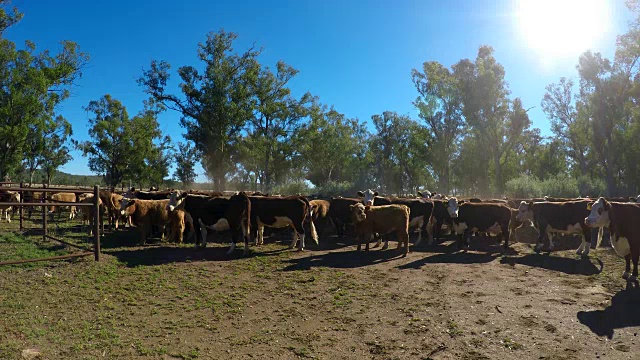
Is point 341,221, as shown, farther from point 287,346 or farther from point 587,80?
point 587,80

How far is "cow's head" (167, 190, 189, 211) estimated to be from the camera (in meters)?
14.4

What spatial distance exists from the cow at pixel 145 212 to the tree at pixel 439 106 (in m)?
37.1

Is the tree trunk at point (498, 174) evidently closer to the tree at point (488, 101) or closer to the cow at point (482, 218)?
the tree at point (488, 101)

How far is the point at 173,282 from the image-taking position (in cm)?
893

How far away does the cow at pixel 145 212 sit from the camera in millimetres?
14418

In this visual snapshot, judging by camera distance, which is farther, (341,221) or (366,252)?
(341,221)

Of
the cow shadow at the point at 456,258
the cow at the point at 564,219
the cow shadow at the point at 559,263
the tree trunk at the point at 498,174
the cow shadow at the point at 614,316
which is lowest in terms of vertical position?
the cow shadow at the point at 614,316

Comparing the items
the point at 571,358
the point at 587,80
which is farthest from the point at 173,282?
the point at 587,80

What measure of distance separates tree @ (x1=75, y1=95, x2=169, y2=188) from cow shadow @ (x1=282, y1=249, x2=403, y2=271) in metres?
35.2

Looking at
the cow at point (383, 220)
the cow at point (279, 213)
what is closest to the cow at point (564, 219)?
the cow at point (383, 220)

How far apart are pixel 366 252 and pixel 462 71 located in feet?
116

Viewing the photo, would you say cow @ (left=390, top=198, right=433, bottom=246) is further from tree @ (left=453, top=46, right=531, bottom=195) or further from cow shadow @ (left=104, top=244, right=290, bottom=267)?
tree @ (left=453, top=46, right=531, bottom=195)

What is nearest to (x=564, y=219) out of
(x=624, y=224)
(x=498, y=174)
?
(x=624, y=224)

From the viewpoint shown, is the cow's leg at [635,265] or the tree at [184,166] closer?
the cow's leg at [635,265]
